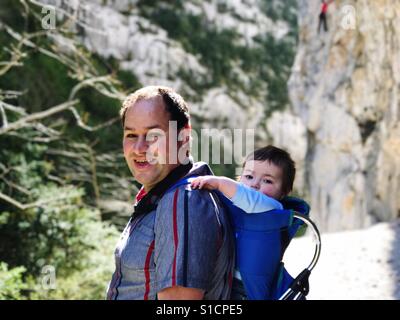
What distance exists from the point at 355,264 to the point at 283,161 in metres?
6.30

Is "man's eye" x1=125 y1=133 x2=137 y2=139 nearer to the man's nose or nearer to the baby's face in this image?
the man's nose

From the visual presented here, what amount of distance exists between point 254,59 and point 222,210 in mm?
23498

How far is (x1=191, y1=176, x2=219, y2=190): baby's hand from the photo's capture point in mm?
1656

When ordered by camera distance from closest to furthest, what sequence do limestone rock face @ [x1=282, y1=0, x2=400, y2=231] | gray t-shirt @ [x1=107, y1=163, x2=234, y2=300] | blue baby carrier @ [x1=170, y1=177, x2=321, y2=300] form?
1. gray t-shirt @ [x1=107, y1=163, x2=234, y2=300]
2. blue baby carrier @ [x1=170, y1=177, x2=321, y2=300]
3. limestone rock face @ [x1=282, y1=0, x2=400, y2=231]

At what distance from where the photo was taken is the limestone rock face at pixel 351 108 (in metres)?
10.8

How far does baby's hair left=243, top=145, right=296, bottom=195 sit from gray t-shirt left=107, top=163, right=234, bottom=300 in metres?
0.44

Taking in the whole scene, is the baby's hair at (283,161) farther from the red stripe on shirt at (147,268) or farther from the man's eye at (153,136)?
the red stripe on shirt at (147,268)

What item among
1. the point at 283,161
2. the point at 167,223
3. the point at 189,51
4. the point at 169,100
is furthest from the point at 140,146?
the point at 189,51

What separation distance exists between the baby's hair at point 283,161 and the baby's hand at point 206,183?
1.51 feet

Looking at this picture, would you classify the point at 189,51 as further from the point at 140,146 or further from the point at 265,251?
the point at 265,251

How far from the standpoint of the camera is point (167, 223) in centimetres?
158

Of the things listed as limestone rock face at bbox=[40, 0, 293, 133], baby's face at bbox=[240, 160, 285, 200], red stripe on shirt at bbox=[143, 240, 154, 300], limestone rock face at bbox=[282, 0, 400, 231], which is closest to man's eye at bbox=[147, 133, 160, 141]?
red stripe on shirt at bbox=[143, 240, 154, 300]
